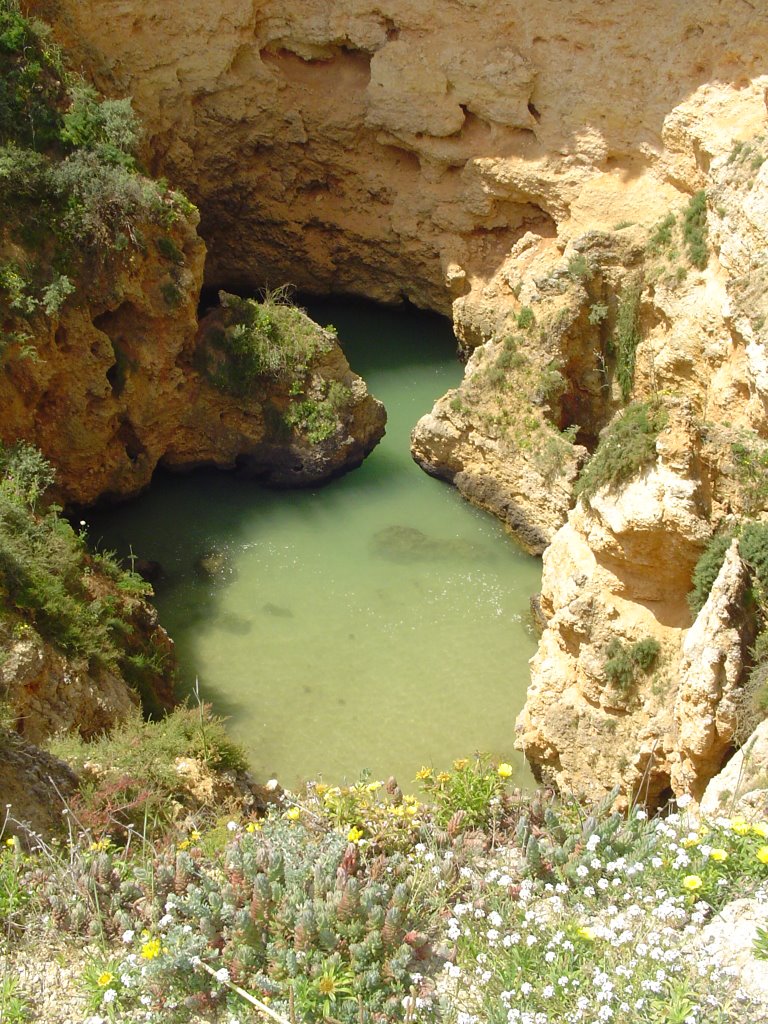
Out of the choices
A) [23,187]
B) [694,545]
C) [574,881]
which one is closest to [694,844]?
[574,881]

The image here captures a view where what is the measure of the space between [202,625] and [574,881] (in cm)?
966

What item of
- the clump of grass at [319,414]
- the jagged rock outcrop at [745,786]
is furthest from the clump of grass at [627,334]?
the jagged rock outcrop at [745,786]

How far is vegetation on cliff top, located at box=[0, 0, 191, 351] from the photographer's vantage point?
14008 millimetres

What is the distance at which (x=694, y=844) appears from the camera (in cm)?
525

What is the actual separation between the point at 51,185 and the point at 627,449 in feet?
29.9

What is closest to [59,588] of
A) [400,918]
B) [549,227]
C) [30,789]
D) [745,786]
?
[30,789]

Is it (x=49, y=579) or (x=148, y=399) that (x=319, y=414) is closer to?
(x=148, y=399)

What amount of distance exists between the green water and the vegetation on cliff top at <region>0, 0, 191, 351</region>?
13.2ft

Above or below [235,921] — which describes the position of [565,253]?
above

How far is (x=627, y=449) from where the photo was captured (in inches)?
435

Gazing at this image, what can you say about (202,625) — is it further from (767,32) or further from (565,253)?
(767,32)

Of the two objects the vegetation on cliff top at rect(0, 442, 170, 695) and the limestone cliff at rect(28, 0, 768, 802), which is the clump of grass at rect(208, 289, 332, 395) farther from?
the vegetation on cliff top at rect(0, 442, 170, 695)

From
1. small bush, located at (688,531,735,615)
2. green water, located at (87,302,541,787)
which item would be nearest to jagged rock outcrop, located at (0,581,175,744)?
green water, located at (87,302,541,787)

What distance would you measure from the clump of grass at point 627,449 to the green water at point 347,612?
352 cm
